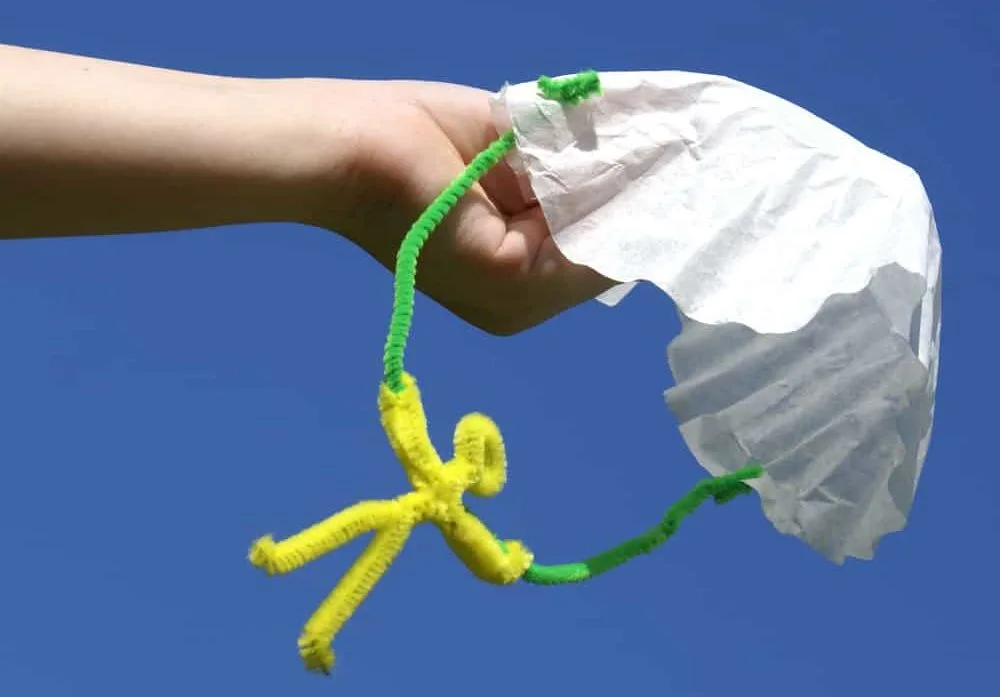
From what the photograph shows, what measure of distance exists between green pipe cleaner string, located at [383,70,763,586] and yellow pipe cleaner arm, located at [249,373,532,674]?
0.03 feet

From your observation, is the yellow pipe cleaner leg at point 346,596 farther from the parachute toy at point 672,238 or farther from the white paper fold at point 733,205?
the white paper fold at point 733,205

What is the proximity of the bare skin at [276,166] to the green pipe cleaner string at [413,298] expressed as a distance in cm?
2

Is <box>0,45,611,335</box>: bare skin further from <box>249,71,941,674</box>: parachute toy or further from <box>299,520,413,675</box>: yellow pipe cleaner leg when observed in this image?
<box>299,520,413,675</box>: yellow pipe cleaner leg

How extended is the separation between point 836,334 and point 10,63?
400mm

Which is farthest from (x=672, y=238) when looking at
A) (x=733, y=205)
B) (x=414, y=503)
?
(x=414, y=503)

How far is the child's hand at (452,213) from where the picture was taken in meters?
0.54

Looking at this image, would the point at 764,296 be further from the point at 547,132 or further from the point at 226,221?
the point at 226,221

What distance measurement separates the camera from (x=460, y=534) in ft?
1.65

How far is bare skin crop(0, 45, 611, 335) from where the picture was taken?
18.7 inches

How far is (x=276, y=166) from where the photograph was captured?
1.69 feet

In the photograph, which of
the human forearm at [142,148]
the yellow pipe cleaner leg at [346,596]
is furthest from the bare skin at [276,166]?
the yellow pipe cleaner leg at [346,596]

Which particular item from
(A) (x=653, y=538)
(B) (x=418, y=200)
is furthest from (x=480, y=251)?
(A) (x=653, y=538)

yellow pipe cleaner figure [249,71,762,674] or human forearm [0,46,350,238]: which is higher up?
human forearm [0,46,350,238]

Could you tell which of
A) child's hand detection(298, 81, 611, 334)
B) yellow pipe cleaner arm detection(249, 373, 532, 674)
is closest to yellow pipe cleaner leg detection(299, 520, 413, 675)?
yellow pipe cleaner arm detection(249, 373, 532, 674)
